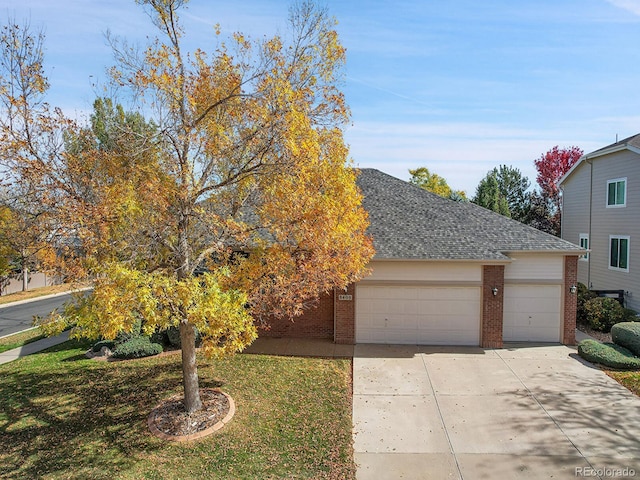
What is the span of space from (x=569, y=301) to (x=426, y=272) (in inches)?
197

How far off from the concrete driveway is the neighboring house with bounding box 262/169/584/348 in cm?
127

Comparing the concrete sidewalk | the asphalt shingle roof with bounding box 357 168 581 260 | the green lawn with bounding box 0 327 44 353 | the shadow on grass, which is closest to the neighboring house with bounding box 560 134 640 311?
the asphalt shingle roof with bounding box 357 168 581 260

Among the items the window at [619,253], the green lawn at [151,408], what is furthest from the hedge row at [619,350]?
the green lawn at [151,408]

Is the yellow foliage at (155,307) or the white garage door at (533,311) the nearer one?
the yellow foliage at (155,307)

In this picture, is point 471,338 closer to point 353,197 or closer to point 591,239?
point 353,197

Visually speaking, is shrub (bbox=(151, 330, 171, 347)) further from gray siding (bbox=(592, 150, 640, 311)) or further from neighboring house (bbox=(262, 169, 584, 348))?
gray siding (bbox=(592, 150, 640, 311))

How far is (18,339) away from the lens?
54.8ft

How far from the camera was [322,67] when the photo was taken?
8977mm

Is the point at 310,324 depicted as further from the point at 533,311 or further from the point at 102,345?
the point at 533,311

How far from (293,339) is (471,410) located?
6.92m

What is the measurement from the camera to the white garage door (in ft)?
46.5

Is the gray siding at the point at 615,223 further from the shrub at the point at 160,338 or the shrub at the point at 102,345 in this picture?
the shrub at the point at 102,345

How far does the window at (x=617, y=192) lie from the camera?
61.9 feet

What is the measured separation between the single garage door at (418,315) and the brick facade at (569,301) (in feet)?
10.0
